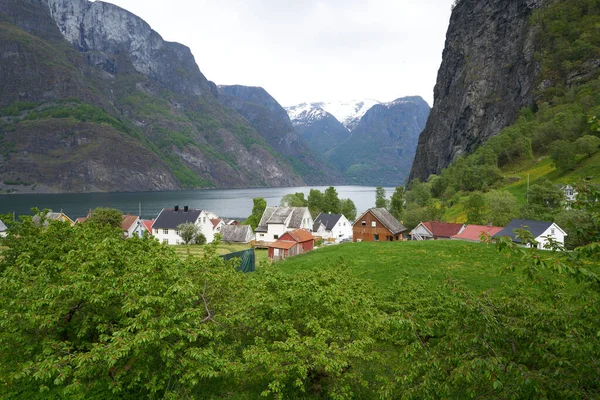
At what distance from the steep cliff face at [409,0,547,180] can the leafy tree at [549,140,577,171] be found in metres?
66.6

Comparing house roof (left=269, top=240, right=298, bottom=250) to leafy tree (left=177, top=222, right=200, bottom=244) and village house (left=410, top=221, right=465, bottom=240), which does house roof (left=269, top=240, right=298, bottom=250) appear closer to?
leafy tree (left=177, top=222, right=200, bottom=244)

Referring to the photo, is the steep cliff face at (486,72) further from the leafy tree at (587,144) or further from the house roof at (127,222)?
the house roof at (127,222)

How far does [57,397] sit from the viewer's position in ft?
48.3

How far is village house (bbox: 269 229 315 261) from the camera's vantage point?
53.3 m

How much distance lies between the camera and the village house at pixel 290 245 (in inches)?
2098

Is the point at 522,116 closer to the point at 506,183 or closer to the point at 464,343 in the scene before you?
the point at 506,183

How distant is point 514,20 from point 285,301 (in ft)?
632

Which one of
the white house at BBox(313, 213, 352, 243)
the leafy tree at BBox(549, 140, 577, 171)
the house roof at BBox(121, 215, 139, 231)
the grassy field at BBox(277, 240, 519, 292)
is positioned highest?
the leafy tree at BBox(549, 140, 577, 171)

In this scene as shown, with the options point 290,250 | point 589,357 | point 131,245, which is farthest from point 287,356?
point 290,250

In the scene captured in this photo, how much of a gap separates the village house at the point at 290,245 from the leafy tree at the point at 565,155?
214 feet

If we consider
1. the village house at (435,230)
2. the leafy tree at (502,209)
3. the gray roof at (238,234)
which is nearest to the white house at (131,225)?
the gray roof at (238,234)

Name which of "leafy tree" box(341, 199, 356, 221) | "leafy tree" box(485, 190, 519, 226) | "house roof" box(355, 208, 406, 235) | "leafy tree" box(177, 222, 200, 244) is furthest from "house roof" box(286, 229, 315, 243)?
"leafy tree" box(341, 199, 356, 221)

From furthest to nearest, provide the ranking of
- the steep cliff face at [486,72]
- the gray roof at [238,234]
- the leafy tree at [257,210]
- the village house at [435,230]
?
the steep cliff face at [486,72] → the leafy tree at [257,210] → the gray roof at [238,234] → the village house at [435,230]

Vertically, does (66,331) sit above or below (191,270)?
below
